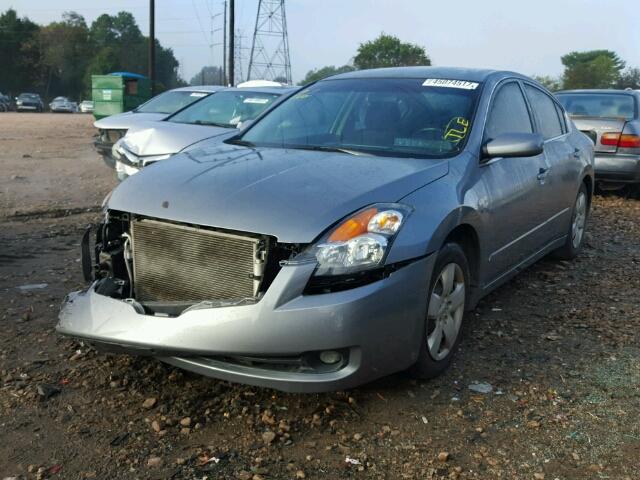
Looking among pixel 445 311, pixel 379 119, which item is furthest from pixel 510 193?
pixel 445 311

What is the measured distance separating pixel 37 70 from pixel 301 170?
3487 inches

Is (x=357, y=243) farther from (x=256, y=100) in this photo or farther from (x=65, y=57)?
(x=65, y=57)

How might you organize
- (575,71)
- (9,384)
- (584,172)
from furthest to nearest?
(575,71) < (584,172) < (9,384)

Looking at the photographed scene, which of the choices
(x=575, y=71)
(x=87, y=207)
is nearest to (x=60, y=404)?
(x=87, y=207)

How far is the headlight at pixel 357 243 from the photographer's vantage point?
306 centimetres

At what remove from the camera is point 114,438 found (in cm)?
305

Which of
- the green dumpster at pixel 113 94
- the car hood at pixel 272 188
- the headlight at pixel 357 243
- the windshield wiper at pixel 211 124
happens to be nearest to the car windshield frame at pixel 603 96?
the windshield wiper at pixel 211 124

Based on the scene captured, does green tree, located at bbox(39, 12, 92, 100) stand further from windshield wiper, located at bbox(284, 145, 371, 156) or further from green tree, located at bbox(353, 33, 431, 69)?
windshield wiper, located at bbox(284, 145, 371, 156)

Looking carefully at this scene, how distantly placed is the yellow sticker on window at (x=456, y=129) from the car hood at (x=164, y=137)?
3864 millimetres

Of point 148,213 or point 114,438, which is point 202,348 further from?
point 148,213

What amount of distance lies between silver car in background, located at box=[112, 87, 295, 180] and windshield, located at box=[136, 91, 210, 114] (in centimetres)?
206

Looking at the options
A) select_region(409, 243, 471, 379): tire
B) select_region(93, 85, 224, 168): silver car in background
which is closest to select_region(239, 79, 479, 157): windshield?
select_region(409, 243, 471, 379): tire

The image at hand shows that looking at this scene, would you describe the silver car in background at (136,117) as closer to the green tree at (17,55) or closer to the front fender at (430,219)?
the front fender at (430,219)

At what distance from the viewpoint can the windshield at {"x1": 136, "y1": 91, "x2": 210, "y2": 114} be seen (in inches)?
443
